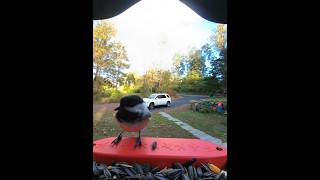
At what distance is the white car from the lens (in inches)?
72.2

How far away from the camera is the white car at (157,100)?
183 cm

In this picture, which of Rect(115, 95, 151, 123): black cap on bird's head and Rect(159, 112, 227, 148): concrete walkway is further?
Rect(159, 112, 227, 148): concrete walkway

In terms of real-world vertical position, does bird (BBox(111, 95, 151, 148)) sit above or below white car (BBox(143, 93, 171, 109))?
below

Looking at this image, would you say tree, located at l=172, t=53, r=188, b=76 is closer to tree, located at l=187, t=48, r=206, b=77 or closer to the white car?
tree, located at l=187, t=48, r=206, b=77

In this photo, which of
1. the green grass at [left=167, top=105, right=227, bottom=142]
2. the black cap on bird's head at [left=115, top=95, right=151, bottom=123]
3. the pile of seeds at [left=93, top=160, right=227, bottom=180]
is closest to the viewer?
the pile of seeds at [left=93, top=160, right=227, bottom=180]

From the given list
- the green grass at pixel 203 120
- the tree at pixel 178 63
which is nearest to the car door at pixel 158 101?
the green grass at pixel 203 120

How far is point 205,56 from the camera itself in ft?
6.45

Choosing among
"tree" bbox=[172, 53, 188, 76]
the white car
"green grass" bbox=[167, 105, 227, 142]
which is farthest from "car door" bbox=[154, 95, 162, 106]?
"tree" bbox=[172, 53, 188, 76]

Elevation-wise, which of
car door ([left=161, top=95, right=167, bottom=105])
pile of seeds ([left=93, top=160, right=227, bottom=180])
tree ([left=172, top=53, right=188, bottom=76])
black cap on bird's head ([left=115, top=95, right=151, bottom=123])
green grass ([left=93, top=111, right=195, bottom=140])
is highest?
tree ([left=172, top=53, right=188, bottom=76])
